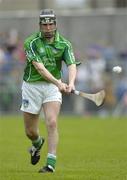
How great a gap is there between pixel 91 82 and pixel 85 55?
1.42 meters

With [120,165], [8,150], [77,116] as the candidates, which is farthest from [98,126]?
[120,165]

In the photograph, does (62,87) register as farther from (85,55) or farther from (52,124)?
(85,55)

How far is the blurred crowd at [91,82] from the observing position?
28.9 metres

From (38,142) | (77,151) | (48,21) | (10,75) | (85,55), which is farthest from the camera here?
(85,55)

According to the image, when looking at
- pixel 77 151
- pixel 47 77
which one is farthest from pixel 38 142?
pixel 77 151

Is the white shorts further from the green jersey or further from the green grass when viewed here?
the green grass

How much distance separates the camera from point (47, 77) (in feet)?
43.5

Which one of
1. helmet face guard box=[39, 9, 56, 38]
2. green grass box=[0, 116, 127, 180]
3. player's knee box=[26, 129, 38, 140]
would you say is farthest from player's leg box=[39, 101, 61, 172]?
helmet face guard box=[39, 9, 56, 38]

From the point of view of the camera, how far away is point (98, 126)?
967 inches

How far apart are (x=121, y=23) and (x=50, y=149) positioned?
60.3ft

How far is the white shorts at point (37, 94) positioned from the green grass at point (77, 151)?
945 millimetres

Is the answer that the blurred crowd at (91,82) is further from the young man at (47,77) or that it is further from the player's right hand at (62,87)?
the player's right hand at (62,87)

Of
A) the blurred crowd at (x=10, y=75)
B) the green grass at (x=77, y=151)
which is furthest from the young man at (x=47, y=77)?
the blurred crowd at (x=10, y=75)

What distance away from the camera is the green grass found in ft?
43.0
